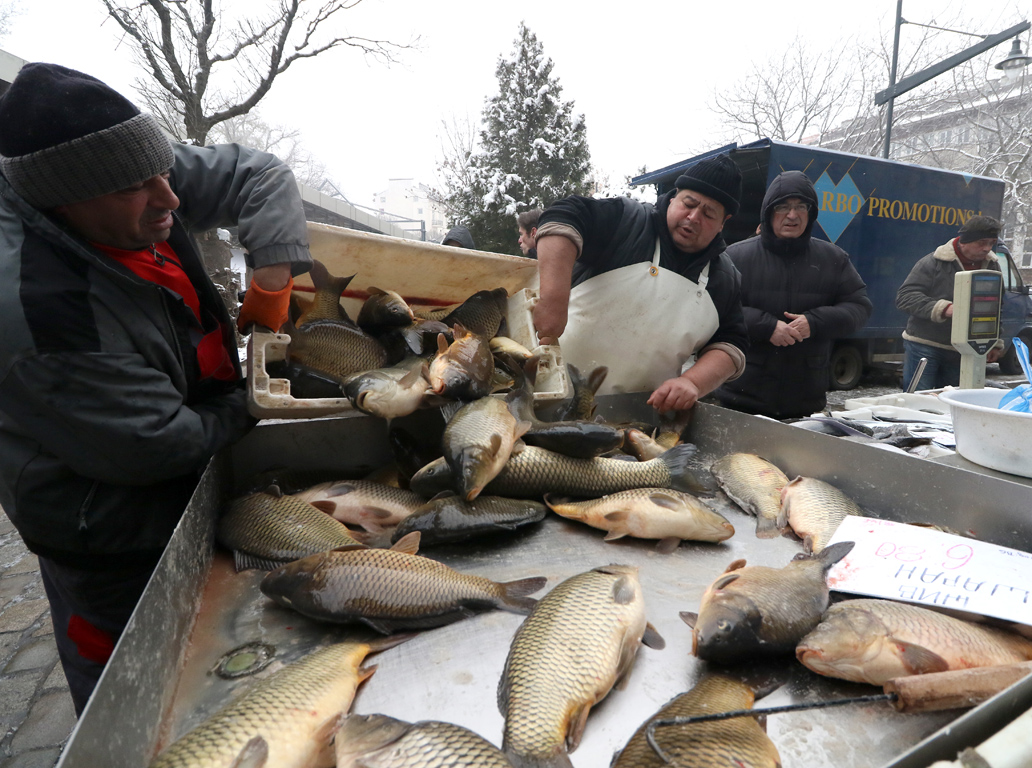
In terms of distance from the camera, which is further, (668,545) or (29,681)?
(29,681)

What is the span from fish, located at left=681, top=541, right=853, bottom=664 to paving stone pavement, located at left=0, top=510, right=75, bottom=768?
2.54 metres

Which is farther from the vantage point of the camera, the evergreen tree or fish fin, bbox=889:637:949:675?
the evergreen tree

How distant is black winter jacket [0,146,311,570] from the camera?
140 cm

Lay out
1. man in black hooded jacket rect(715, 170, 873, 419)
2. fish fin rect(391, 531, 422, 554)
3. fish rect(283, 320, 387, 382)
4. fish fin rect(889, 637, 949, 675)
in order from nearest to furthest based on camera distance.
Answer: fish fin rect(889, 637, 949, 675) < fish fin rect(391, 531, 422, 554) < fish rect(283, 320, 387, 382) < man in black hooded jacket rect(715, 170, 873, 419)

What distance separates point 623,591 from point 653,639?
0.40ft

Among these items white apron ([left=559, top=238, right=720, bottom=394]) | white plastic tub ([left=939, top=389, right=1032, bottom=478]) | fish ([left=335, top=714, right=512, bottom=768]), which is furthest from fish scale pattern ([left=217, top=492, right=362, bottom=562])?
white plastic tub ([left=939, top=389, right=1032, bottom=478])

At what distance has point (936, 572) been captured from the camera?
1.39 m

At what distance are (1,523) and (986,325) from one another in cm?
775

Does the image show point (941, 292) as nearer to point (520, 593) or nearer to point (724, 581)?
point (724, 581)

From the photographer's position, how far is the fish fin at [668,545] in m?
1.75

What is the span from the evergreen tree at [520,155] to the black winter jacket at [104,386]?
16149 mm

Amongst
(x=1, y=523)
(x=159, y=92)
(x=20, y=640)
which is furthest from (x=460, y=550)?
(x=159, y=92)

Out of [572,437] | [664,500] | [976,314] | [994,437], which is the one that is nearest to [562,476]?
[572,437]

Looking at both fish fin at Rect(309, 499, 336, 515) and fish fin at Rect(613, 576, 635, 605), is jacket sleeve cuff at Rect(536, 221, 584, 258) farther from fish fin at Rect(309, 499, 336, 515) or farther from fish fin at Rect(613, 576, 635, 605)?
fish fin at Rect(613, 576, 635, 605)
